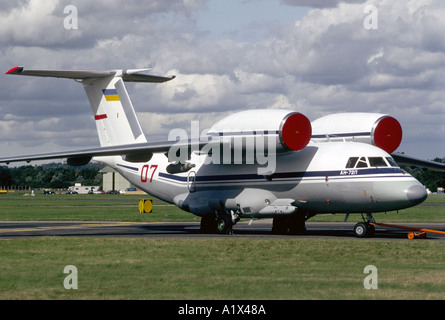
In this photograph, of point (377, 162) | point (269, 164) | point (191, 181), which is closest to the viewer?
point (377, 162)

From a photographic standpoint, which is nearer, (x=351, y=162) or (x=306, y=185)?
(x=351, y=162)

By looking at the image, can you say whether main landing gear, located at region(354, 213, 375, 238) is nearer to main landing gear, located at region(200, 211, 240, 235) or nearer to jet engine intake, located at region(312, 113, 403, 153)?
jet engine intake, located at region(312, 113, 403, 153)

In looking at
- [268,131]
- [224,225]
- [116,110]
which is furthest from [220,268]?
[116,110]

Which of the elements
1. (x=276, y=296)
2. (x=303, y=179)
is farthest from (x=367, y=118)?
(x=276, y=296)

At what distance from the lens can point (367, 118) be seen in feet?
96.7

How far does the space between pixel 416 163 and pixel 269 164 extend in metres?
8.94

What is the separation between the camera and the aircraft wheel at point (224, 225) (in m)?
29.6

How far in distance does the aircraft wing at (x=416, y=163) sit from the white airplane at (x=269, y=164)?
0.16ft

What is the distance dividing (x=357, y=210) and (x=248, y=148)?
4.96 m

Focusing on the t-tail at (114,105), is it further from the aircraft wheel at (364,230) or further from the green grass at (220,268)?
the aircraft wheel at (364,230)

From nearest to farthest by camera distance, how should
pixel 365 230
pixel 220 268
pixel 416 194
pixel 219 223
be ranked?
1. pixel 220 268
2. pixel 416 194
3. pixel 365 230
4. pixel 219 223

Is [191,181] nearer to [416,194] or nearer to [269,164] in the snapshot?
[269,164]

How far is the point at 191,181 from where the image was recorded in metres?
31.3

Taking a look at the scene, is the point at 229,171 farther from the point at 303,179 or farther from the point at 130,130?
the point at 130,130
